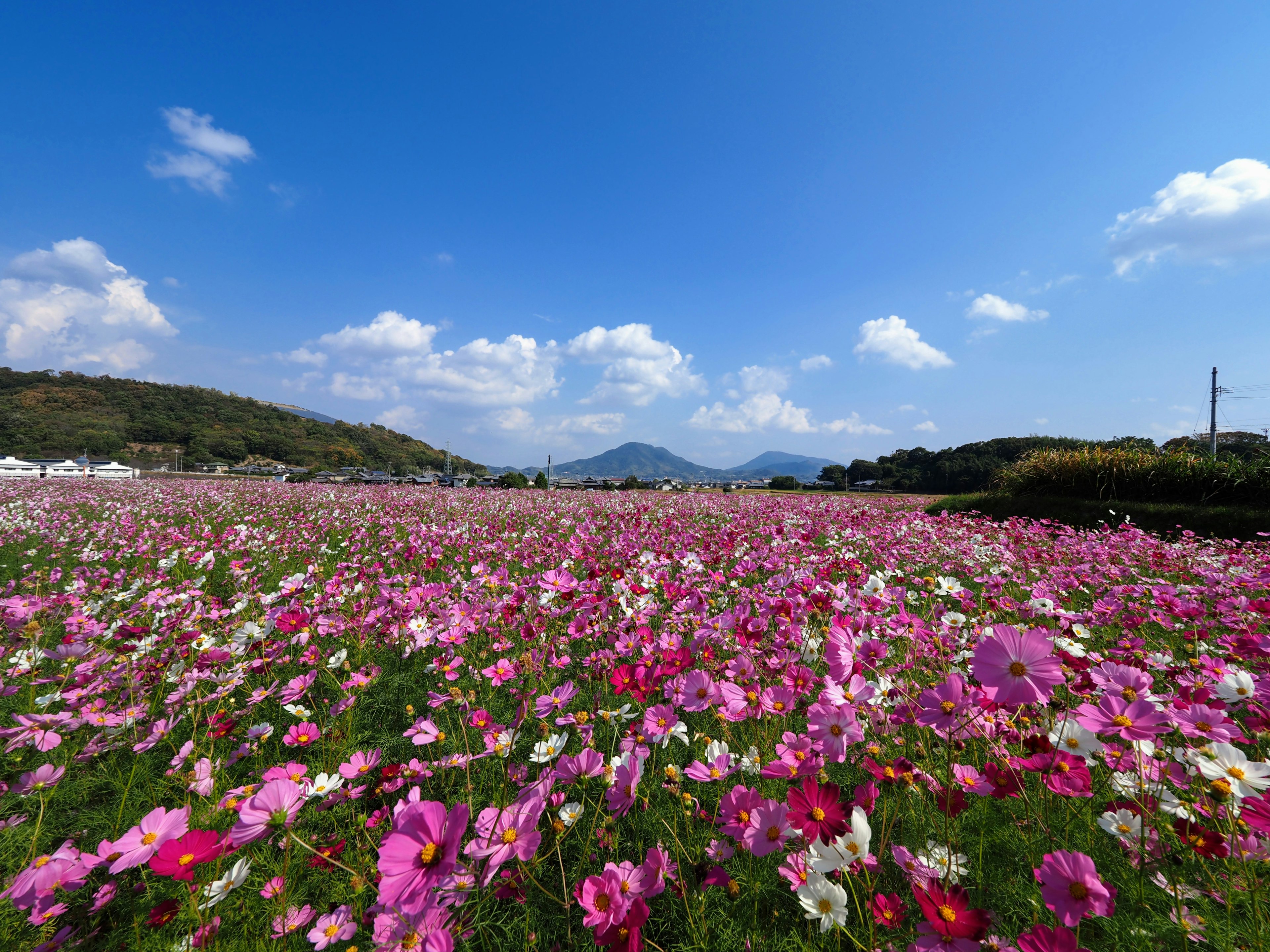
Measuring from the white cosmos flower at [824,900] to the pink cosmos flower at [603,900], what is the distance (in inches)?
16.2

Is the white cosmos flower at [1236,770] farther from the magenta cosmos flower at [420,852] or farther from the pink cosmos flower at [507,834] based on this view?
the magenta cosmos flower at [420,852]

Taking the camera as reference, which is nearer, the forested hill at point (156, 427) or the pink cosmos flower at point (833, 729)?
the pink cosmos flower at point (833, 729)

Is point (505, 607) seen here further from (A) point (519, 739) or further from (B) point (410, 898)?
(B) point (410, 898)

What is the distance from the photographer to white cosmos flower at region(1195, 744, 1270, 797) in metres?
1.09

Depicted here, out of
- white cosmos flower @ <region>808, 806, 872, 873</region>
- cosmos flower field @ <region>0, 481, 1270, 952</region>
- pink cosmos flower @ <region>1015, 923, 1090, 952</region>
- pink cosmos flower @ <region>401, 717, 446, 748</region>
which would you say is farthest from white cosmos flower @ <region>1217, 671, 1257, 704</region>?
pink cosmos flower @ <region>401, 717, 446, 748</region>

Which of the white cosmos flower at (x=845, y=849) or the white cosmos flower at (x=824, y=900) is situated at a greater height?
the white cosmos flower at (x=845, y=849)

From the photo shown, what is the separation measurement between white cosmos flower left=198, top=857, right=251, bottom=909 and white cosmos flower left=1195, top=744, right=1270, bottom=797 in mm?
2300

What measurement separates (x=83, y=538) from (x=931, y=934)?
9499 mm

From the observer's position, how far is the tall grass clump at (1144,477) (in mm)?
8000

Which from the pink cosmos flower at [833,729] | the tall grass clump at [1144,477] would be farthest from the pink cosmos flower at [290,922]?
the tall grass clump at [1144,477]

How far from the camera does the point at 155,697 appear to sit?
230 centimetres

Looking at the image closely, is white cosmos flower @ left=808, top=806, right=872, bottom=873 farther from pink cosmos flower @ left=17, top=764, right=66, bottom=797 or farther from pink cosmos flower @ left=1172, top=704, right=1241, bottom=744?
pink cosmos flower @ left=17, top=764, right=66, bottom=797

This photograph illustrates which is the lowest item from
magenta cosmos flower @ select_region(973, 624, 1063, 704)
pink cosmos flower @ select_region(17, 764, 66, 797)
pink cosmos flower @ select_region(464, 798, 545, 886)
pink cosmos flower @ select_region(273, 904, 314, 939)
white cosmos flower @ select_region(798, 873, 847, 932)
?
pink cosmos flower @ select_region(273, 904, 314, 939)

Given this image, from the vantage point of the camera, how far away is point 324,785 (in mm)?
1400
